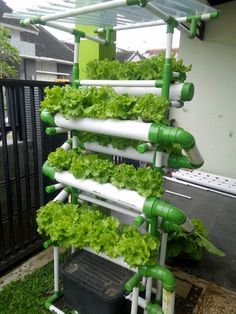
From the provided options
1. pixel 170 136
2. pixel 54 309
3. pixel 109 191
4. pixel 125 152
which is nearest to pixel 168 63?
pixel 170 136

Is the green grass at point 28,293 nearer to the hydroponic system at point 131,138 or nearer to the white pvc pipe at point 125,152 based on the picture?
the hydroponic system at point 131,138

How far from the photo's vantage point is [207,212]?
11.4 ft

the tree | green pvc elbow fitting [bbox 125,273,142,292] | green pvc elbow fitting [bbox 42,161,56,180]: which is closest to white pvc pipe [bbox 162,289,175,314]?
green pvc elbow fitting [bbox 125,273,142,292]

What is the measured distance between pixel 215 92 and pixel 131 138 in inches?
142

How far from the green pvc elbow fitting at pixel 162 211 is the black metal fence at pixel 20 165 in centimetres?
131

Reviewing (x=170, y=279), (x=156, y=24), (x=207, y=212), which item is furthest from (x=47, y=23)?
(x=207, y=212)

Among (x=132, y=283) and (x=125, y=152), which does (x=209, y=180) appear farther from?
(x=132, y=283)

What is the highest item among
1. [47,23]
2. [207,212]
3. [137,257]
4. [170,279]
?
[47,23]

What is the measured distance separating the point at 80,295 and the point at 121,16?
1.82m

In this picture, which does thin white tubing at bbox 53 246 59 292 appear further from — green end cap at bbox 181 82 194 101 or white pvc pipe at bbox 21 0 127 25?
white pvc pipe at bbox 21 0 127 25

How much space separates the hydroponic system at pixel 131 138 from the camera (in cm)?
129

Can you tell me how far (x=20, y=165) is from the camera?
7.54 ft

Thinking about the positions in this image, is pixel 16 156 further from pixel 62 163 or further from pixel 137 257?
pixel 137 257

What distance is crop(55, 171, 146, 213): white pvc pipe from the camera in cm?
135
